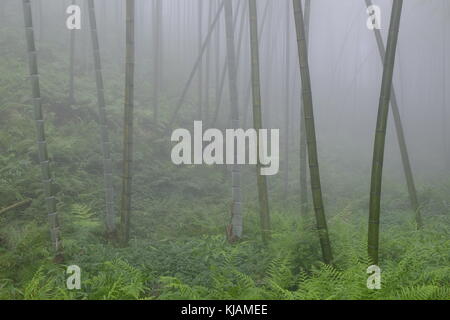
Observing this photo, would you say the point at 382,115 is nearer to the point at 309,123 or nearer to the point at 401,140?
the point at 309,123

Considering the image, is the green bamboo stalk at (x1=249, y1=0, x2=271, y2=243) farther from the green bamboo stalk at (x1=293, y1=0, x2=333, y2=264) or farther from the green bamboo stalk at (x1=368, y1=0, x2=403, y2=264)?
the green bamboo stalk at (x1=368, y1=0, x2=403, y2=264)

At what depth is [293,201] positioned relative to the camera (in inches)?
323

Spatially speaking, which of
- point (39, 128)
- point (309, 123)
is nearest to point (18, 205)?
point (39, 128)

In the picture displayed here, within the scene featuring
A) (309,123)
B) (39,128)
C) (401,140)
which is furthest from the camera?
(401,140)

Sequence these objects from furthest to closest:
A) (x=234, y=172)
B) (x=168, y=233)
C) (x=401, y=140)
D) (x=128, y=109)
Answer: (x=168, y=233), (x=401, y=140), (x=234, y=172), (x=128, y=109)

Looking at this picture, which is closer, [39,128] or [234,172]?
[39,128]

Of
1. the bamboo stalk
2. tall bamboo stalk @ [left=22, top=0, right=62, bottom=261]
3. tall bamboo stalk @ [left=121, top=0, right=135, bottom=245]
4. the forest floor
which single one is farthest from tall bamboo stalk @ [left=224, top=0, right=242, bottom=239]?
the bamboo stalk

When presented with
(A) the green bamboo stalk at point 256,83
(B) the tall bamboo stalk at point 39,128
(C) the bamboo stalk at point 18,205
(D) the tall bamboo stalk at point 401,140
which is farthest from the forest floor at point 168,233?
(A) the green bamboo stalk at point 256,83

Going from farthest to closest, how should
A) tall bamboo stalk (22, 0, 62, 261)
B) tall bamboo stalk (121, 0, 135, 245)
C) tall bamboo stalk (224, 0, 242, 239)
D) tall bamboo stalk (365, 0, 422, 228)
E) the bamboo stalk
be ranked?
tall bamboo stalk (365, 0, 422, 228) < tall bamboo stalk (224, 0, 242, 239) < the bamboo stalk < tall bamboo stalk (121, 0, 135, 245) < tall bamboo stalk (22, 0, 62, 261)

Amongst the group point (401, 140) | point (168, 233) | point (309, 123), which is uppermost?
point (309, 123)

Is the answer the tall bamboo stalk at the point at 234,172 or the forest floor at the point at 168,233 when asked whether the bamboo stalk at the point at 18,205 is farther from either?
the tall bamboo stalk at the point at 234,172

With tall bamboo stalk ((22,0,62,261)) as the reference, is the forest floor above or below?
below
